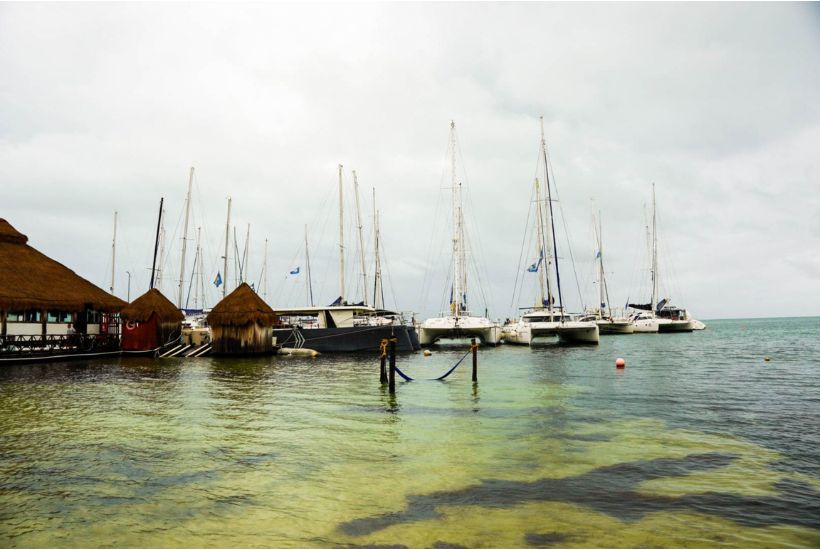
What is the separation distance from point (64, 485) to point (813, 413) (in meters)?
21.2

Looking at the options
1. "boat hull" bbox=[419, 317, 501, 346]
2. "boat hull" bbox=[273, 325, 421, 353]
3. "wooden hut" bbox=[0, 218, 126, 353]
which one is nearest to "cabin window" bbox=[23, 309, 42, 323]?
"wooden hut" bbox=[0, 218, 126, 353]

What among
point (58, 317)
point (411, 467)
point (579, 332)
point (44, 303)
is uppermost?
point (44, 303)

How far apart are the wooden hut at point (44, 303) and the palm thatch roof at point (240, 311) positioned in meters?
8.73

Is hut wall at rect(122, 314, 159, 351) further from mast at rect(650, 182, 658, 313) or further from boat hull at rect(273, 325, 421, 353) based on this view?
mast at rect(650, 182, 658, 313)

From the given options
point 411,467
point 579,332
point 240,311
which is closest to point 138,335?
point 240,311

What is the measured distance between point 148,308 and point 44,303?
760 centimetres

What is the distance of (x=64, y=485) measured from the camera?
9.15m

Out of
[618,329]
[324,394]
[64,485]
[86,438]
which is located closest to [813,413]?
[324,394]

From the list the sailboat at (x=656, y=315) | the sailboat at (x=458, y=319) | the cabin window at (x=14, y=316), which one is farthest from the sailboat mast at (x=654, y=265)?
the cabin window at (x=14, y=316)

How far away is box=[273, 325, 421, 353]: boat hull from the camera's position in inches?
1732

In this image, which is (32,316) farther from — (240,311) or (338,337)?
(338,337)

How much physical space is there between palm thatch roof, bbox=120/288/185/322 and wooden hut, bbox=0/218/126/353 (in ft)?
4.94

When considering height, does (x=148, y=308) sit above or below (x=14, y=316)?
above

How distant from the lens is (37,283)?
116 ft
